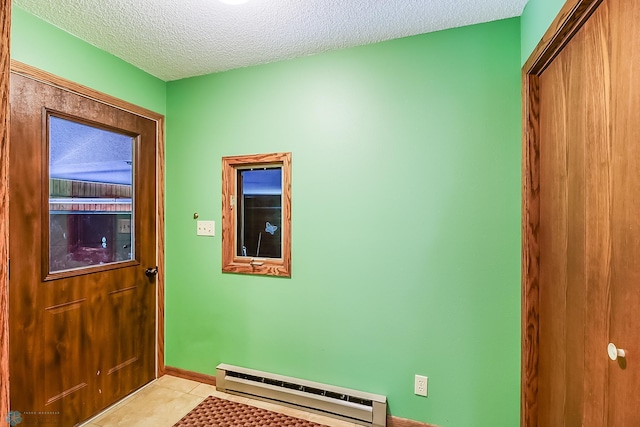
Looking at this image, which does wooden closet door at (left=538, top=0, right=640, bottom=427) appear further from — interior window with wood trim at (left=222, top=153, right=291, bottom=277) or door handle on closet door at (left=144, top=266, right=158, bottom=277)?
door handle on closet door at (left=144, top=266, right=158, bottom=277)

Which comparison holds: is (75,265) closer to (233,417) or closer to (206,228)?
(206,228)

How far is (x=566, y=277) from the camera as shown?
118 cm

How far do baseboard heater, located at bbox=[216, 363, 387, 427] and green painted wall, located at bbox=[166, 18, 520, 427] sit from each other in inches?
2.6

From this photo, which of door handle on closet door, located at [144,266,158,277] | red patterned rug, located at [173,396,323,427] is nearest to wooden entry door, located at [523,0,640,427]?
red patterned rug, located at [173,396,323,427]

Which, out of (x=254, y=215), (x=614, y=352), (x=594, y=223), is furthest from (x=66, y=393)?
(x=594, y=223)

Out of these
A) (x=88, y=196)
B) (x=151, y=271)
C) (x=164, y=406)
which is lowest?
(x=164, y=406)

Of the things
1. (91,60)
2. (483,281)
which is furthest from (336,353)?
(91,60)

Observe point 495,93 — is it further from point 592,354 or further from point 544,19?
point 592,354

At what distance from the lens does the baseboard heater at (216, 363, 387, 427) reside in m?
1.79

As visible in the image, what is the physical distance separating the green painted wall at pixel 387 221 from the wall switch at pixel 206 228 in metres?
0.06

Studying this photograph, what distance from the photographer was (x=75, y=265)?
1.80 m

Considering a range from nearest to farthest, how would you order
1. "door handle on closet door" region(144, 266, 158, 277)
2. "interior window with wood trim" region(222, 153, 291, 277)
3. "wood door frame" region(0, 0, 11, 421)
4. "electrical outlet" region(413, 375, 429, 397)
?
"wood door frame" region(0, 0, 11, 421)
"electrical outlet" region(413, 375, 429, 397)
"interior window with wood trim" region(222, 153, 291, 277)
"door handle on closet door" region(144, 266, 158, 277)

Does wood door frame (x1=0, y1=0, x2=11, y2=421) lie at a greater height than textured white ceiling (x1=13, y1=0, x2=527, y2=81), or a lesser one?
lesser

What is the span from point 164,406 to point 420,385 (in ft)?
5.68
